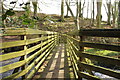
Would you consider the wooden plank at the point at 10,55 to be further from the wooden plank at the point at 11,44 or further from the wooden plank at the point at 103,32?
the wooden plank at the point at 103,32

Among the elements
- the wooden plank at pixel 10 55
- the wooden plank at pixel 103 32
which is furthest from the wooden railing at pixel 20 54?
the wooden plank at pixel 103 32

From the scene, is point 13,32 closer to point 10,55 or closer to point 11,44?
point 11,44

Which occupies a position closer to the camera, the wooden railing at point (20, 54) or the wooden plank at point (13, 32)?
the wooden plank at point (13, 32)

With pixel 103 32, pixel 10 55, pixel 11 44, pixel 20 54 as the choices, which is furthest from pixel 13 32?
pixel 103 32

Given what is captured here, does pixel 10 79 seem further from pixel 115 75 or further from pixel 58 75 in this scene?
pixel 58 75

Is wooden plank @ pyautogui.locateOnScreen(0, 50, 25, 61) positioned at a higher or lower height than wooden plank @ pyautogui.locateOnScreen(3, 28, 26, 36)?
lower

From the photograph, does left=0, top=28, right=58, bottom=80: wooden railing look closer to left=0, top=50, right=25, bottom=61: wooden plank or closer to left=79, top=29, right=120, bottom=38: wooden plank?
left=0, top=50, right=25, bottom=61: wooden plank

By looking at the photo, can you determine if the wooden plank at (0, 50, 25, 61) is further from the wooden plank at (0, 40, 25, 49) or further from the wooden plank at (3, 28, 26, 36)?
the wooden plank at (3, 28, 26, 36)

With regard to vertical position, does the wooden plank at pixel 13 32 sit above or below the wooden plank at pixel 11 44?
above

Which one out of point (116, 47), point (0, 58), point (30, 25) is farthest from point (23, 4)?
point (116, 47)

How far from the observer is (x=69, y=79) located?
3.56 m

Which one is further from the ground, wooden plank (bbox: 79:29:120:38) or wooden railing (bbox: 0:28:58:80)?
wooden plank (bbox: 79:29:120:38)

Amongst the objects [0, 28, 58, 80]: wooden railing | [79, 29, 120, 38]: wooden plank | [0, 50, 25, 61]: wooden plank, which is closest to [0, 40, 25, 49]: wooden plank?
[0, 28, 58, 80]: wooden railing

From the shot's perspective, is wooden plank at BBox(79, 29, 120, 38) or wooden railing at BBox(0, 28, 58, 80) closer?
wooden plank at BBox(79, 29, 120, 38)
